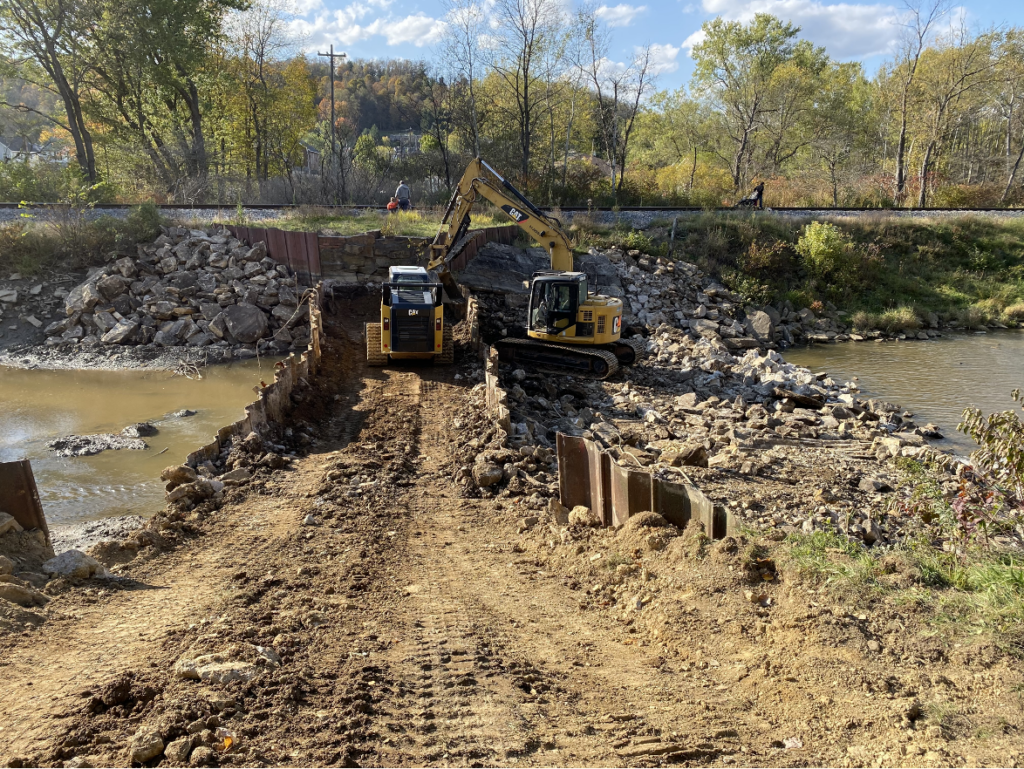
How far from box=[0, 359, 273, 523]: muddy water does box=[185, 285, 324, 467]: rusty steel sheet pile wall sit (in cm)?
133

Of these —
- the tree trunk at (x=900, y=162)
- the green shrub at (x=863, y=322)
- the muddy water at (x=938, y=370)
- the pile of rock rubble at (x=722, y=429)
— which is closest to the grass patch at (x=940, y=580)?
the pile of rock rubble at (x=722, y=429)

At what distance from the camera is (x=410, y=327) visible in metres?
14.0

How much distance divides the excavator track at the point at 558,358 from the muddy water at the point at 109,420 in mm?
6365

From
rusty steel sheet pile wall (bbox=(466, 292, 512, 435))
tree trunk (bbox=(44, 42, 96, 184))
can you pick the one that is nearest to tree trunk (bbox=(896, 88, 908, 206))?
rusty steel sheet pile wall (bbox=(466, 292, 512, 435))

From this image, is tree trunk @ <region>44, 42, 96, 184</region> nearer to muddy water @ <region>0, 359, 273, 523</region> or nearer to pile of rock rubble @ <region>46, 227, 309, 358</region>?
pile of rock rubble @ <region>46, 227, 309, 358</region>

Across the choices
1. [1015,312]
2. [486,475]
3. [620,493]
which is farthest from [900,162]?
[620,493]

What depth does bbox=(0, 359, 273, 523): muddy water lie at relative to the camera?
10.3 meters

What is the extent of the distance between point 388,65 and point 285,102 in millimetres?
78793

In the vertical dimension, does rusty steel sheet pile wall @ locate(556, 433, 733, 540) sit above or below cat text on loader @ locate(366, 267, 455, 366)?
below

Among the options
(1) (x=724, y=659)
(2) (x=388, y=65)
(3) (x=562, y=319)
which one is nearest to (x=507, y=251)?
(3) (x=562, y=319)

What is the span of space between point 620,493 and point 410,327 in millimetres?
8359

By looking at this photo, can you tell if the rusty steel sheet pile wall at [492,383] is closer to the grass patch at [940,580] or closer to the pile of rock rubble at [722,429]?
the pile of rock rubble at [722,429]

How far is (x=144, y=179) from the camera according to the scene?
3144 cm

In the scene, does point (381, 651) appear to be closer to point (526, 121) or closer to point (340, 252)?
point (340, 252)
